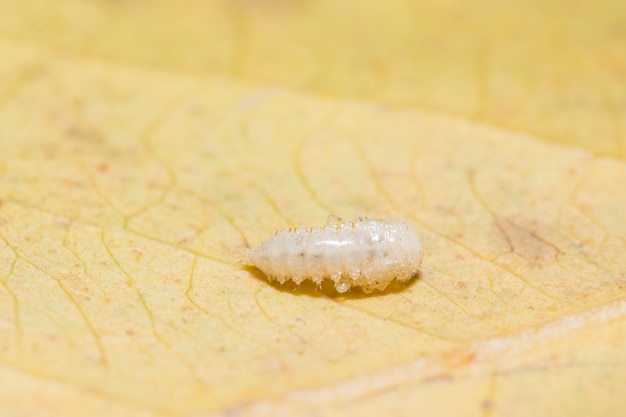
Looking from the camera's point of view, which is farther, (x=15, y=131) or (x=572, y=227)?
(x=15, y=131)

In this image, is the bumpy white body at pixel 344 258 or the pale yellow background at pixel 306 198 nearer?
the pale yellow background at pixel 306 198

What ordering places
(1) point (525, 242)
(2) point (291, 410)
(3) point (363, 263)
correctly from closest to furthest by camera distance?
1. (2) point (291, 410)
2. (3) point (363, 263)
3. (1) point (525, 242)

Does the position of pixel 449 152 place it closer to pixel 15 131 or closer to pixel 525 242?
pixel 525 242

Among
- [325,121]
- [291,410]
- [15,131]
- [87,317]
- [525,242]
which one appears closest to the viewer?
[291,410]

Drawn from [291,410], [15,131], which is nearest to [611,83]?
[291,410]
